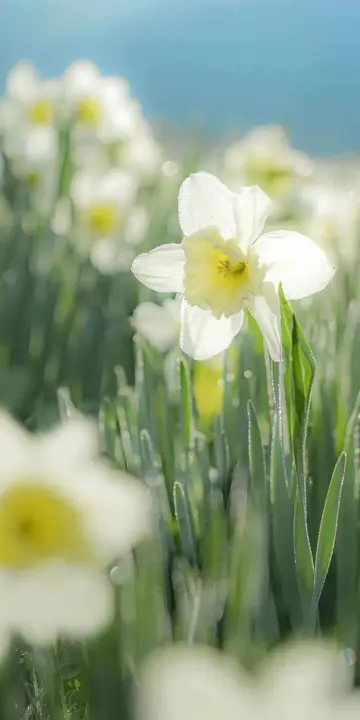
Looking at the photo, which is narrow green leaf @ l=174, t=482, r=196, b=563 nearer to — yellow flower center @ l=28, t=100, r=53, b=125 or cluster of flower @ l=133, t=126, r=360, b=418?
cluster of flower @ l=133, t=126, r=360, b=418

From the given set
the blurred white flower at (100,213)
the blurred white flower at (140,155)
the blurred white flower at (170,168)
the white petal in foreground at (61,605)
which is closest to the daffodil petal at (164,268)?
the white petal in foreground at (61,605)

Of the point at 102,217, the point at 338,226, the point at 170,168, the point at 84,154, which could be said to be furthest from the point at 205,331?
the point at 170,168

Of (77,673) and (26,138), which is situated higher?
(26,138)

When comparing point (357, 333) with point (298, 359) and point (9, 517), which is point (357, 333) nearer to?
point (298, 359)

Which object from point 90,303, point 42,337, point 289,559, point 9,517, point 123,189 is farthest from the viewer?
point 123,189

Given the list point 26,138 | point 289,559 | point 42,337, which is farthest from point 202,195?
point 26,138

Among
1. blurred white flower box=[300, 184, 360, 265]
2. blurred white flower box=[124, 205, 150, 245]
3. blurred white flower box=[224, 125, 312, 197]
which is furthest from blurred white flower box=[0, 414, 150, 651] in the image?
blurred white flower box=[124, 205, 150, 245]

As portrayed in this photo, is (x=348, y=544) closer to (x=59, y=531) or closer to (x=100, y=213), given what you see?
(x=59, y=531)
